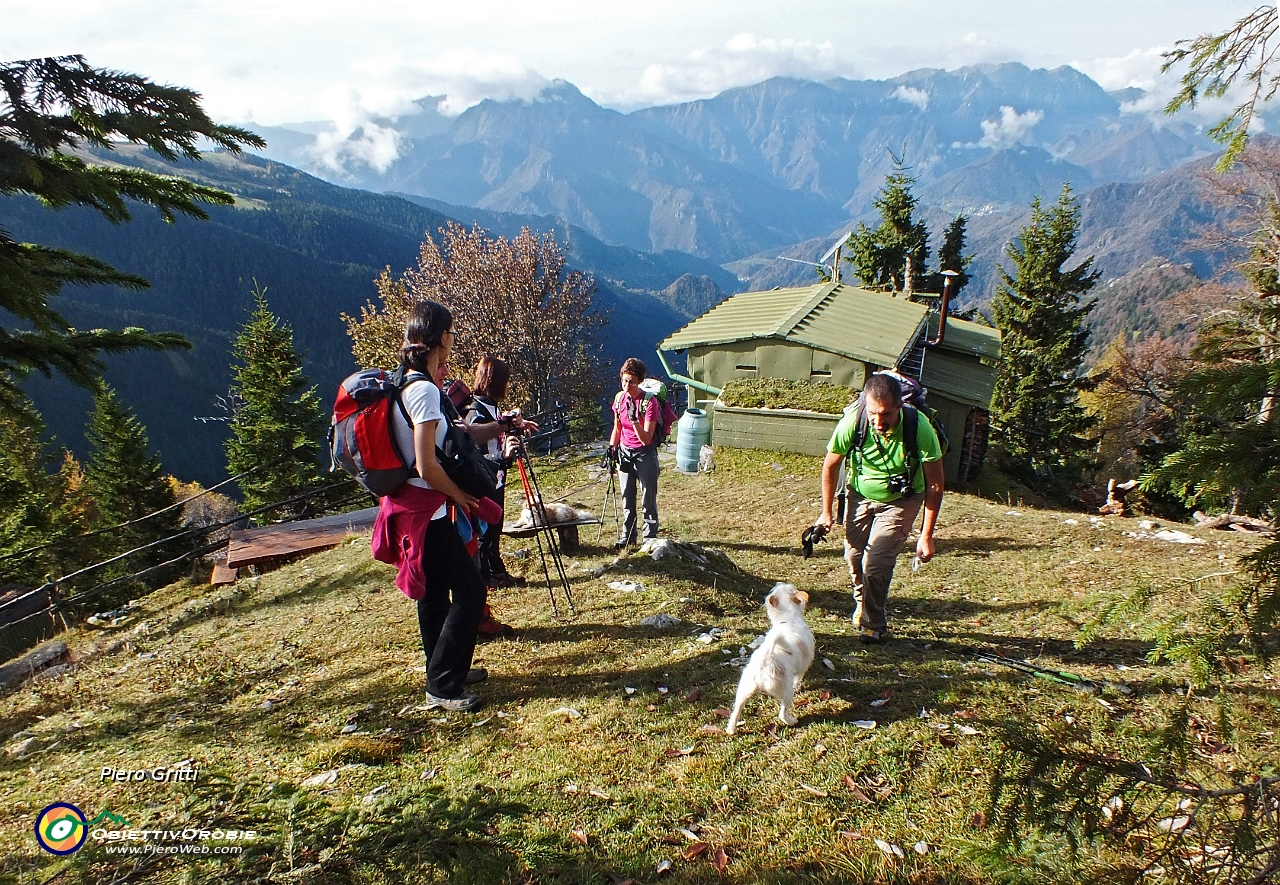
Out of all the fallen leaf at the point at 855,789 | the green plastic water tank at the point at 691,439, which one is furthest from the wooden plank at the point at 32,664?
the green plastic water tank at the point at 691,439

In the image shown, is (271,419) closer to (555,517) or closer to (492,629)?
(555,517)

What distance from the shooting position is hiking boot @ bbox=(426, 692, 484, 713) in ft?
16.2

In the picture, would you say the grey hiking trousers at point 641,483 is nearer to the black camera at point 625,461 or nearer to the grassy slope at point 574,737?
the black camera at point 625,461

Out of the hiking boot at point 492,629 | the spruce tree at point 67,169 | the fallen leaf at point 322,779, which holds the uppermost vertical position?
the spruce tree at point 67,169

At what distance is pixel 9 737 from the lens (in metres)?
5.32

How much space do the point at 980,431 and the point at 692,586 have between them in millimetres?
18929

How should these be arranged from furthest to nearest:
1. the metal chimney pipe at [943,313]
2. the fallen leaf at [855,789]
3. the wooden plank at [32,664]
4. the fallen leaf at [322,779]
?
the metal chimney pipe at [943,313], the wooden plank at [32,664], the fallen leaf at [322,779], the fallen leaf at [855,789]

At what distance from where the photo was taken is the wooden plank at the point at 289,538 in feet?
41.1

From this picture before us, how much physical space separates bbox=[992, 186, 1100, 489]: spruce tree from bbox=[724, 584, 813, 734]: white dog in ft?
99.4

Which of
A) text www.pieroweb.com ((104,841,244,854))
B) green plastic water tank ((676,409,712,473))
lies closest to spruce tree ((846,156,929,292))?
green plastic water tank ((676,409,712,473))

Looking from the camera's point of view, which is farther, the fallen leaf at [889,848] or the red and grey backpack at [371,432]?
the red and grey backpack at [371,432]

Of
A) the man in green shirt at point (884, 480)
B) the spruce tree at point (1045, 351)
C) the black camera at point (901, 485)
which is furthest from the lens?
the spruce tree at point (1045, 351)

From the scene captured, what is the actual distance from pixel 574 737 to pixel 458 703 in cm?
94

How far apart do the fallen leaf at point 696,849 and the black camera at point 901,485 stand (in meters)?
3.32
